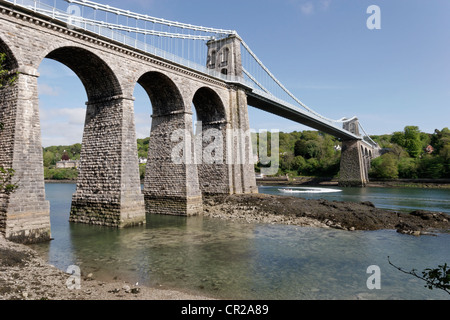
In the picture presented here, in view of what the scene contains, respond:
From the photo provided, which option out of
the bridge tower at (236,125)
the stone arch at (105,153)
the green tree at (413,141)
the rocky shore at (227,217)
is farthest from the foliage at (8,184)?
the green tree at (413,141)

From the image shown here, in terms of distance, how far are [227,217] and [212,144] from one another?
8.07m

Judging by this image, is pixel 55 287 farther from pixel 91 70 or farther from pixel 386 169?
pixel 386 169

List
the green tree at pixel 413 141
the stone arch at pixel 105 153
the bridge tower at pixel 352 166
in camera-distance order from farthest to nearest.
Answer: the green tree at pixel 413 141, the bridge tower at pixel 352 166, the stone arch at pixel 105 153

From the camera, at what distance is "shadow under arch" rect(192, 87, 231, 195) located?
26.2 meters

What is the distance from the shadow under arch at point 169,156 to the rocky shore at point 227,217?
248 centimetres

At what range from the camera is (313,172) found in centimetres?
8250

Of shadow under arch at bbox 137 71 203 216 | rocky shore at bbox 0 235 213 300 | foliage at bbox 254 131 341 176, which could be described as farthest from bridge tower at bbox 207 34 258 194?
foliage at bbox 254 131 341 176

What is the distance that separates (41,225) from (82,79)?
8851mm

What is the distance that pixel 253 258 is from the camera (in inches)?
444

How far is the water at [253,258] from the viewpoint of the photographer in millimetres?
8281

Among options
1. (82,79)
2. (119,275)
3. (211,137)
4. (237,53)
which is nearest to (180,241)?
(119,275)

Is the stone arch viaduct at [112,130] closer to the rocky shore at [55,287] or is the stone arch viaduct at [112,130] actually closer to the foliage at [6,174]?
the foliage at [6,174]

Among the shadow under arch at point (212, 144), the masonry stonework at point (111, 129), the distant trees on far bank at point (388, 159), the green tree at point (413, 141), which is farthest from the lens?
the green tree at point (413, 141)
